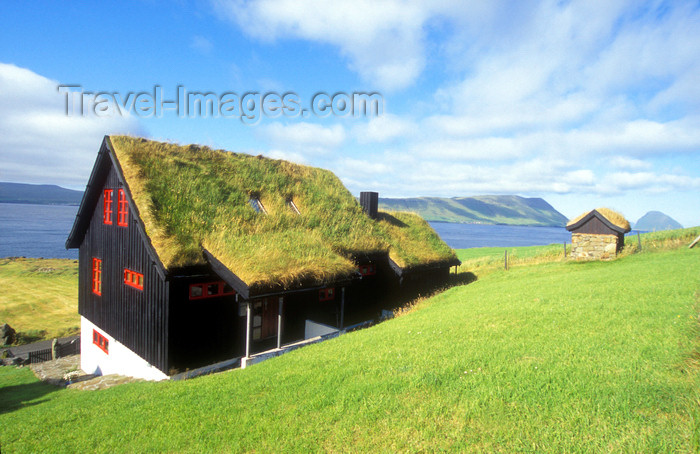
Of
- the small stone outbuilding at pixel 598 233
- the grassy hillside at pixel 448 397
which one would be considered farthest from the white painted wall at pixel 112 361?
the small stone outbuilding at pixel 598 233

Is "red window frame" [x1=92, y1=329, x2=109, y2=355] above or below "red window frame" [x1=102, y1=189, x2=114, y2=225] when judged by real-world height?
below

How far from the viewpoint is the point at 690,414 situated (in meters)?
4.63

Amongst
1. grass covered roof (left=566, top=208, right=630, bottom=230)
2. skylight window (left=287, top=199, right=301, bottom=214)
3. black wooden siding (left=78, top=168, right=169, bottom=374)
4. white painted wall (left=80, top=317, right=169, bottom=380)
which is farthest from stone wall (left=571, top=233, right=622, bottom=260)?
white painted wall (left=80, top=317, right=169, bottom=380)

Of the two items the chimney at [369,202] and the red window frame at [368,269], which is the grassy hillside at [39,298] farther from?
the red window frame at [368,269]

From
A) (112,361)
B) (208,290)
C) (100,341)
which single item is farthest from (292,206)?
(100,341)

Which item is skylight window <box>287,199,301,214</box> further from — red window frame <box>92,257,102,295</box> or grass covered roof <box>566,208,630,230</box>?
grass covered roof <box>566,208,630,230</box>

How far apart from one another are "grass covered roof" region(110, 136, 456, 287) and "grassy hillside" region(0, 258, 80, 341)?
26.3 meters

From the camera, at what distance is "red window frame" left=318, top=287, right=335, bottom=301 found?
53.5 feet

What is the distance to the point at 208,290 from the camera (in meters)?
12.6

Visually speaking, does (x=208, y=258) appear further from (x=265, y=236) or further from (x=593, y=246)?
(x=593, y=246)

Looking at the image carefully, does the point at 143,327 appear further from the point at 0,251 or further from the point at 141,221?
the point at 0,251

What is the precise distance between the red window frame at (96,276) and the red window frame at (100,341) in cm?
204

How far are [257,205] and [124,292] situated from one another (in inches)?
256

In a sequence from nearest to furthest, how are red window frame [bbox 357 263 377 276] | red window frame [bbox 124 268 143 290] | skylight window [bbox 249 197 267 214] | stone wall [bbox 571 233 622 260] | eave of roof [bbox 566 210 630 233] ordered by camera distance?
red window frame [bbox 124 268 143 290]
skylight window [bbox 249 197 267 214]
red window frame [bbox 357 263 377 276]
eave of roof [bbox 566 210 630 233]
stone wall [bbox 571 233 622 260]
